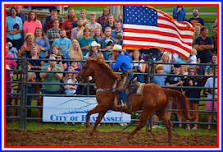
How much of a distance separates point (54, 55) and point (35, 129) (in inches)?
79.6

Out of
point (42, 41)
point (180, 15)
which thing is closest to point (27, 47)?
point (42, 41)

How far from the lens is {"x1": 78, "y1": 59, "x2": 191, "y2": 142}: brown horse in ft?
33.3

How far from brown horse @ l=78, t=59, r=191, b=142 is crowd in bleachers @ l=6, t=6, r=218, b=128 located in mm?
1055

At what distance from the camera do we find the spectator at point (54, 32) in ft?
45.2

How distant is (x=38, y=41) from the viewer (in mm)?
13539

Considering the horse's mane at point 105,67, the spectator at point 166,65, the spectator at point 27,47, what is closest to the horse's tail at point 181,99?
the horse's mane at point 105,67

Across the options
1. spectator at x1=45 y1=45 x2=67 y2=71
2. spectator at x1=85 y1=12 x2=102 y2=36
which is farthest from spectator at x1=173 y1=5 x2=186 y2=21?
spectator at x1=45 y1=45 x2=67 y2=71

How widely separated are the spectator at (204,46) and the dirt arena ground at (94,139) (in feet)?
11.1

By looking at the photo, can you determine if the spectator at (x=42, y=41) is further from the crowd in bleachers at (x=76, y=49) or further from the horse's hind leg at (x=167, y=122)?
the horse's hind leg at (x=167, y=122)

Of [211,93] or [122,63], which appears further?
[211,93]

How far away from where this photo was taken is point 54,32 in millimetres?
13992

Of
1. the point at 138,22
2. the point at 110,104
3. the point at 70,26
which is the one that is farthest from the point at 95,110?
the point at 70,26

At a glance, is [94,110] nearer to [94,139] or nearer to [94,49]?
[94,139]

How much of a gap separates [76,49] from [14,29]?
257cm
